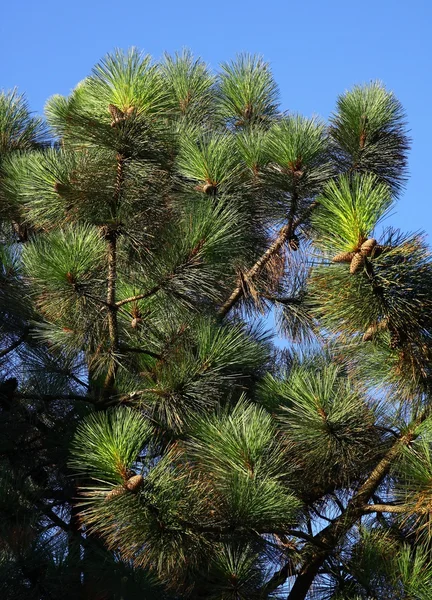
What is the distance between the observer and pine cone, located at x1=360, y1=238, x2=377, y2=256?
2.24 meters

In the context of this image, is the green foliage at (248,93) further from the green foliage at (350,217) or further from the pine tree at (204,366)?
the green foliage at (350,217)

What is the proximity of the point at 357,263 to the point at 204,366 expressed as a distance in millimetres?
1037

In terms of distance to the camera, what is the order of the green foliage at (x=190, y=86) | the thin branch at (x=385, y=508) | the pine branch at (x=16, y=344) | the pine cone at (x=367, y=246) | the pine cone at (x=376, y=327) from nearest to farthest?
the pine cone at (x=367, y=246) → the pine cone at (x=376, y=327) → the thin branch at (x=385, y=508) → the pine branch at (x=16, y=344) → the green foliage at (x=190, y=86)

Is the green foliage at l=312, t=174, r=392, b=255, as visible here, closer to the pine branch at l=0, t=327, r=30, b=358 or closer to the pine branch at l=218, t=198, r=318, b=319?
the pine branch at l=218, t=198, r=318, b=319

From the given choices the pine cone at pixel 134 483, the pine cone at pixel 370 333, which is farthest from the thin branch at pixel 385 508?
the pine cone at pixel 134 483

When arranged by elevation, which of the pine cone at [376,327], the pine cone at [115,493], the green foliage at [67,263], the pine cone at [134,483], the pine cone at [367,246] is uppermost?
the pine cone at [376,327]

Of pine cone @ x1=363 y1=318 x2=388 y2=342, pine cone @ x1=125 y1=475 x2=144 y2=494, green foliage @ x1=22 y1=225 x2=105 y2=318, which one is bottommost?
pine cone @ x1=125 y1=475 x2=144 y2=494

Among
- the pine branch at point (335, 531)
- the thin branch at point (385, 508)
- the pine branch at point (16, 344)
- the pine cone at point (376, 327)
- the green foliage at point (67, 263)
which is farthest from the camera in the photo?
the pine branch at point (16, 344)

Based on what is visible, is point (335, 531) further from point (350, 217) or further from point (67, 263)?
point (350, 217)

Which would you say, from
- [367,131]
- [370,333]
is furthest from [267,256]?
[370,333]

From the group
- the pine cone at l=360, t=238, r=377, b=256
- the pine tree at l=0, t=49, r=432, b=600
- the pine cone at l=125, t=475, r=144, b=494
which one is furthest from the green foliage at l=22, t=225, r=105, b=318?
the pine cone at l=360, t=238, r=377, b=256

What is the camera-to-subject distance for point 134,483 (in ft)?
8.39

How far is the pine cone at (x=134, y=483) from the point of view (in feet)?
8.39

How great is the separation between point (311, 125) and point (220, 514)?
1368 millimetres
